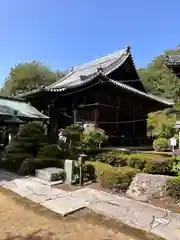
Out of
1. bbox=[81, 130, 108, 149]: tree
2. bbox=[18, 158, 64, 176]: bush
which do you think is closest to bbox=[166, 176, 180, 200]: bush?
bbox=[18, 158, 64, 176]: bush

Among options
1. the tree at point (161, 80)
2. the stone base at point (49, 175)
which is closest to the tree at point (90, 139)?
the stone base at point (49, 175)

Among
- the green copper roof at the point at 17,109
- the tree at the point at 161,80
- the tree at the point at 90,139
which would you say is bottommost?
the tree at the point at 90,139

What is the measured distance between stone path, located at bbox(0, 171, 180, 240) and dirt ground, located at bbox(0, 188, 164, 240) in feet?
0.78

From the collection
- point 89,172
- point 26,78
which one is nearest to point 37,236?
point 89,172

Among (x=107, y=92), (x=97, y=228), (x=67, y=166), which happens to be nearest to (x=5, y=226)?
(x=97, y=228)

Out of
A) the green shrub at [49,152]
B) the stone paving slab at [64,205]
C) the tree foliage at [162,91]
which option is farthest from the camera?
the tree foliage at [162,91]

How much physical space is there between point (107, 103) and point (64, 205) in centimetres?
1076

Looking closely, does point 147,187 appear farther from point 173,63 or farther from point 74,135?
point 74,135

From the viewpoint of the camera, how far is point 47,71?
136ft

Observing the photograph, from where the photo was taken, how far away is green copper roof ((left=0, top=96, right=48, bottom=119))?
14109 mm

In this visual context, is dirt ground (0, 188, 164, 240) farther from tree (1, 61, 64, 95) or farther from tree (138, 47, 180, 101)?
tree (1, 61, 64, 95)

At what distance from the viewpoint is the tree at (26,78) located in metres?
38.7

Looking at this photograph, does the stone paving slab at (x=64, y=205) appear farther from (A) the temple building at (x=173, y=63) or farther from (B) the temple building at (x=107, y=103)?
(B) the temple building at (x=107, y=103)

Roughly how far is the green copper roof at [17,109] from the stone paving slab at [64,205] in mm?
9339
